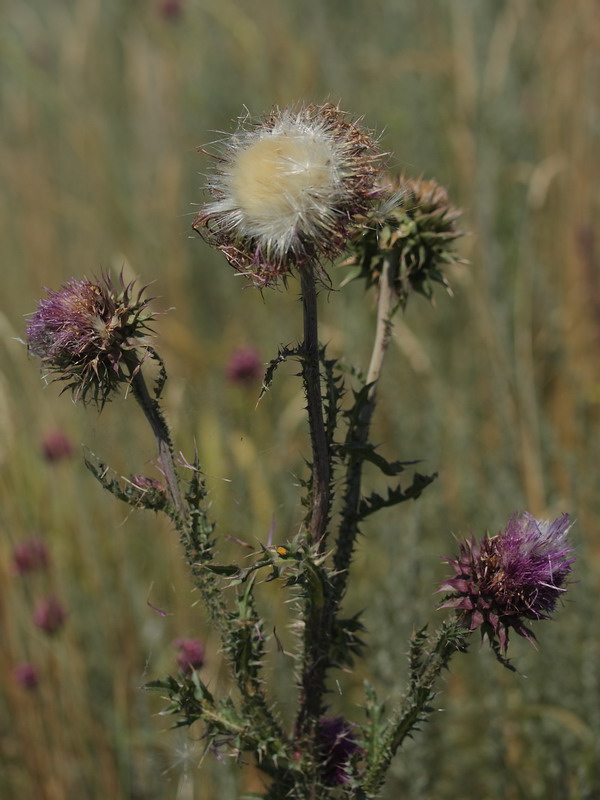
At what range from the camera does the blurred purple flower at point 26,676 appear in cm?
201

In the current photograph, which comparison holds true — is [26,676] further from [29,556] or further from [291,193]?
[291,193]

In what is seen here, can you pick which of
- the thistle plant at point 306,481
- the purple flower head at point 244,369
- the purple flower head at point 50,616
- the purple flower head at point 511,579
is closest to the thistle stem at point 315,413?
the thistle plant at point 306,481

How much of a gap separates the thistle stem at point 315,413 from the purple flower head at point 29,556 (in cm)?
128

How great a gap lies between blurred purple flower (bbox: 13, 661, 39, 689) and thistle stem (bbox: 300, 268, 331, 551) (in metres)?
1.27

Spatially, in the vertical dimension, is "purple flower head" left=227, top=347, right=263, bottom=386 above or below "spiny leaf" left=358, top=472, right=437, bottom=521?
above

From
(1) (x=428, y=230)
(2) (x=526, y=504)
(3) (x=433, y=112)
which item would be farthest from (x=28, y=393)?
(3) (x=433, y=112)

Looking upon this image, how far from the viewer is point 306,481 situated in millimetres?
1014

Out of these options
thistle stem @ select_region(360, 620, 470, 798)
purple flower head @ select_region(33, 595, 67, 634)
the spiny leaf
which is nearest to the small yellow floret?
the spiny leaf

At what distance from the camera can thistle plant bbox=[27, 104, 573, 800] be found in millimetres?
875

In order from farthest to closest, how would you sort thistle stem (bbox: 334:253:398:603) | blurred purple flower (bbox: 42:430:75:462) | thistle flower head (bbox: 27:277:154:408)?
blurred purple flower (bbox: 42:430:75:462) < thistle stem (bbox: 334:253:398:603) < thistle flower head (bbox: 27:277:154:408)

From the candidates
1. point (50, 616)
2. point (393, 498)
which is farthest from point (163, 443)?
point (50, 616)

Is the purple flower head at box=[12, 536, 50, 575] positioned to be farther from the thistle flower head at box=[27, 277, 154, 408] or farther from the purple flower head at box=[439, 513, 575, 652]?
the purple flower head at box=[439, 513, 575, 652]

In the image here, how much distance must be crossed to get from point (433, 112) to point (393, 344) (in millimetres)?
1203

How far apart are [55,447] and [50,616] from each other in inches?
18.3
